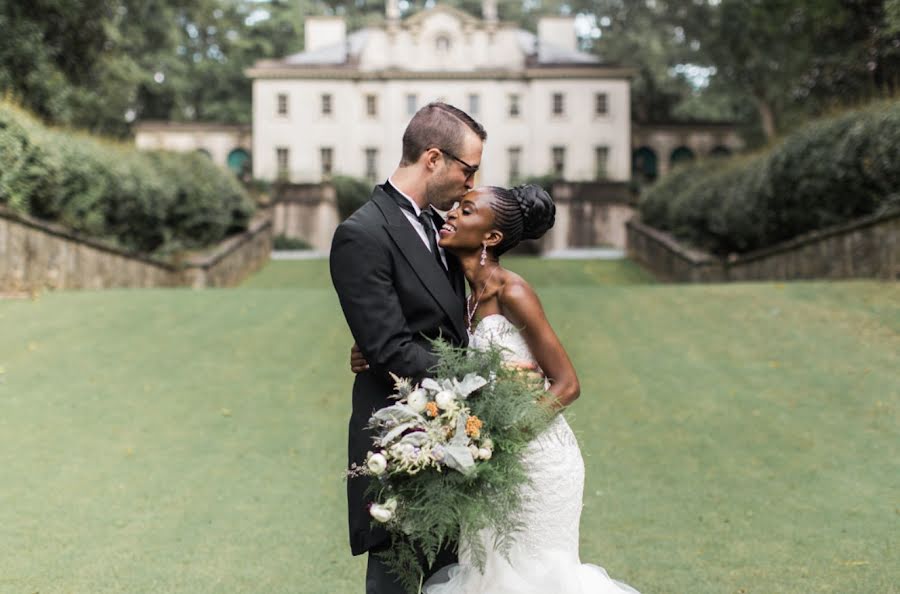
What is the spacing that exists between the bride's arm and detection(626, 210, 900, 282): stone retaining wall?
1335 cm

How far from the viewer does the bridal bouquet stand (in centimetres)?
328

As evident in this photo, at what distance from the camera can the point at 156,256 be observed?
24469 millimetres

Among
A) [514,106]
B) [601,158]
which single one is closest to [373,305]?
[514,106]

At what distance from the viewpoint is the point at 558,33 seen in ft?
201

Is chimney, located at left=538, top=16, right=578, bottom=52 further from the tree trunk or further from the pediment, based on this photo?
the tree trunk

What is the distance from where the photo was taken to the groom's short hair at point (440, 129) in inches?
144

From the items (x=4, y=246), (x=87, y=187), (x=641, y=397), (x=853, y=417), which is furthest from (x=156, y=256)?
(x=853, y=417)

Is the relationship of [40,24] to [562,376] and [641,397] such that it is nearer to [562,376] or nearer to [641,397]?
[641,397]

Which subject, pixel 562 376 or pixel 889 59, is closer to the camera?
pixel 562 376

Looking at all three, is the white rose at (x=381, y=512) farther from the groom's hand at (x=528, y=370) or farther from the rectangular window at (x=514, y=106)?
the rectangular window at (x=514, y=106)

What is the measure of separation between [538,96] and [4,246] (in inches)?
1754

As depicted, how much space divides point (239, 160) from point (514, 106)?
53.9 ft

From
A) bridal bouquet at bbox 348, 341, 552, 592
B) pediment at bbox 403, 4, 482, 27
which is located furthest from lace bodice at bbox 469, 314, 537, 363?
pediment at bbox 403, 4, 482, 27

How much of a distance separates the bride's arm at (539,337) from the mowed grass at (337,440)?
6.71ft
